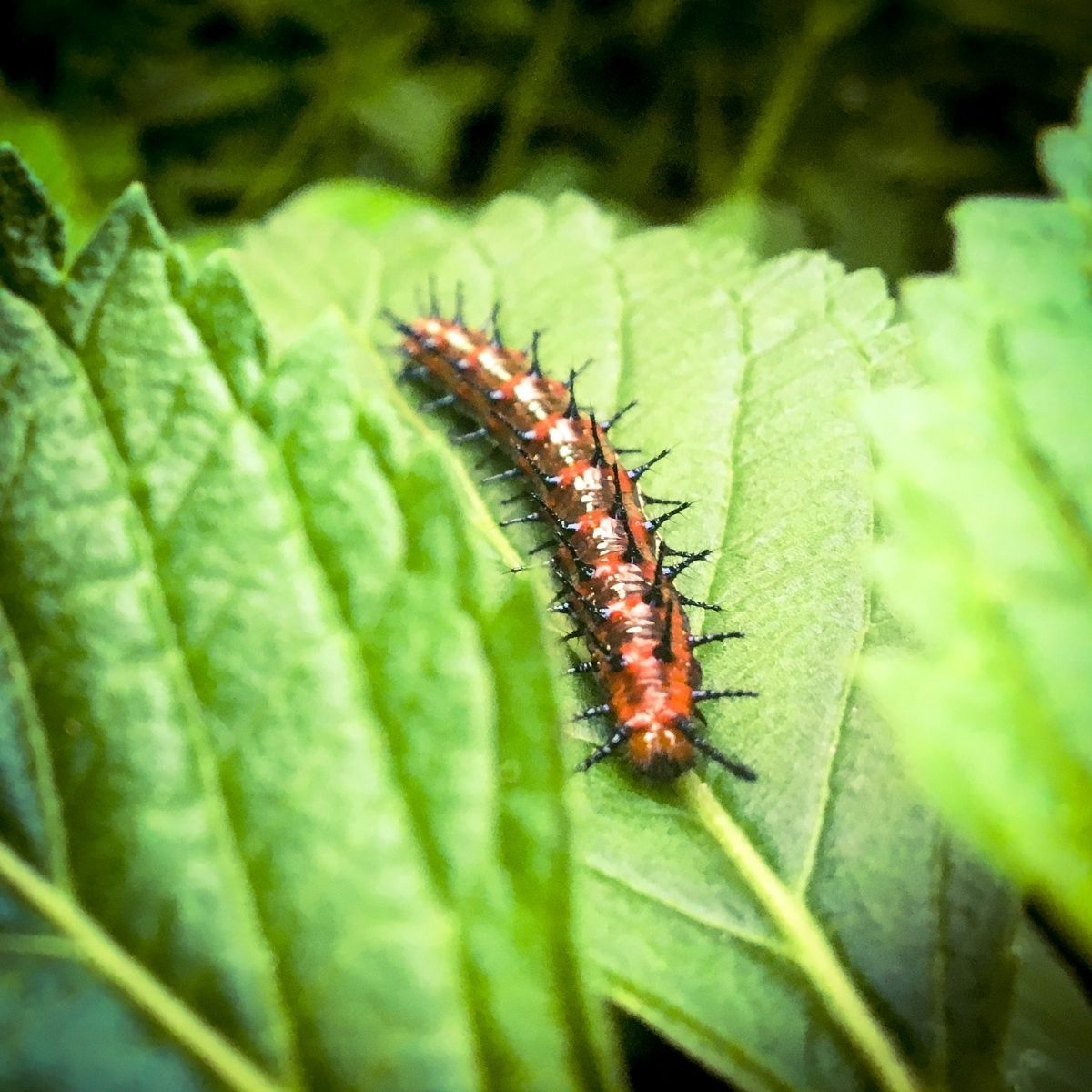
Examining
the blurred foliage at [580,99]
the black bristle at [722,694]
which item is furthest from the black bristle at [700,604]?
the blurred foliage at [580,99]

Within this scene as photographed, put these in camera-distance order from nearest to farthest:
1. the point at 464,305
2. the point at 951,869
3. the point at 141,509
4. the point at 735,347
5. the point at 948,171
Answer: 1. the point at 141,509
2. the point at 951,869
3. the point at 735,347
4. the point at 464,305
5. the point at 948,171

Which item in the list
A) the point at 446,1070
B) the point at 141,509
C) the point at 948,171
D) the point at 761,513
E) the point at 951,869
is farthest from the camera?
the point at 948,171

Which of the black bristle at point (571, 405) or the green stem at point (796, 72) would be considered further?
the green stem at point (796, 72)

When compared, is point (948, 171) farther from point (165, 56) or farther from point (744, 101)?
point (165, 56)

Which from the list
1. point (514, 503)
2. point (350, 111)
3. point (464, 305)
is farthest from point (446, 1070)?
point (350, 111)

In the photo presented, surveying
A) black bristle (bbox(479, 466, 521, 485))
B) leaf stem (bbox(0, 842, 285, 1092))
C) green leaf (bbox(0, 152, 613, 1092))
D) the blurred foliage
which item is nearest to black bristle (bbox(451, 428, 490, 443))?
black bristle (bbox(479, 466, 521, 485))

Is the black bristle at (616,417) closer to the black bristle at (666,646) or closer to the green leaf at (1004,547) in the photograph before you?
the black bristle at (666,646)

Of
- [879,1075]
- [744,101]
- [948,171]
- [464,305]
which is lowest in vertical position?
[879,1075]
